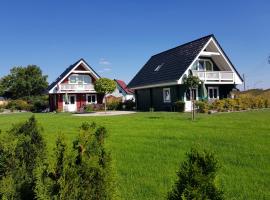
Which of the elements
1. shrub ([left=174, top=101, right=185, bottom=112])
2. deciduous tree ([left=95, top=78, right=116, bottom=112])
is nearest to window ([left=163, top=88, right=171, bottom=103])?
shrub ([left=174, top=101, right=185, bottom=112])

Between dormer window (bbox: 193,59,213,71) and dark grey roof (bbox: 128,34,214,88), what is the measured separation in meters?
1.46

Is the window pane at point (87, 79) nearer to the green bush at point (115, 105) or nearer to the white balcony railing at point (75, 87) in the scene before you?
the white balcony railing at point (75, 87)

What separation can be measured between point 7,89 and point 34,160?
6267 cm

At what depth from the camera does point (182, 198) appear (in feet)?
7.31

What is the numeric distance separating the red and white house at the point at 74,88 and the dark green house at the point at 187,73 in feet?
29.6

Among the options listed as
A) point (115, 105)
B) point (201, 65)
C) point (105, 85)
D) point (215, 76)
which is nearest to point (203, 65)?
point (201, 65)

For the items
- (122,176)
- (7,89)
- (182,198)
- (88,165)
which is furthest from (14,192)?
(7,89)

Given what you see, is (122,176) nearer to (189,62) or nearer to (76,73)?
(189,62)

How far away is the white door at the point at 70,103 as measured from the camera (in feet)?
132

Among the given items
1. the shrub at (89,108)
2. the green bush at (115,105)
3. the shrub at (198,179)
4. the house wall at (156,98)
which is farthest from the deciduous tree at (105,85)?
the shrub at (198,179)

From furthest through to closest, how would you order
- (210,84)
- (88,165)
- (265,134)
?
1. (210,84)
2. (265,134)
3. (88,165)

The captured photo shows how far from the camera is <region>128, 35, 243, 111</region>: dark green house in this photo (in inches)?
1125

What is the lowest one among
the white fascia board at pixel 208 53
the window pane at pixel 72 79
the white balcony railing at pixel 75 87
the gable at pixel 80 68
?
the white balcony railing at pixel 75 87

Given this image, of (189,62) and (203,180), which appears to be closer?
(203,180)
